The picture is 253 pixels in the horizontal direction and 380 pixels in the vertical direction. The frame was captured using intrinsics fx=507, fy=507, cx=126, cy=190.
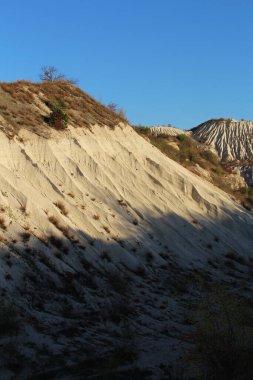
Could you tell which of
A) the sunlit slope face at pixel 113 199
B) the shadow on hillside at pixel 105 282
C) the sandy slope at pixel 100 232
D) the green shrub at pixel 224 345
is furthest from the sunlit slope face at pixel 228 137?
the green shrub at pixel 224 345

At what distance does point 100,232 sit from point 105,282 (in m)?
3.58

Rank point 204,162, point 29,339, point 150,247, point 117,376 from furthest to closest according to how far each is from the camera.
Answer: point 204,162 < point 150,247 < point 29,339 < point 117,376

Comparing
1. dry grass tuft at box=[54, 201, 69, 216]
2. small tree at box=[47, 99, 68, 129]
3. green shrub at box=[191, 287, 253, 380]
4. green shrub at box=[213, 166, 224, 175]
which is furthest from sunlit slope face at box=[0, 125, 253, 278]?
green shrub at box=[191, 287, 253, 380]

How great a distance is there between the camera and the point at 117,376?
10320 mm

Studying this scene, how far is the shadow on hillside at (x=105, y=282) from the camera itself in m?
11.5

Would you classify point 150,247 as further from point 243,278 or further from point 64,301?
point 64,301

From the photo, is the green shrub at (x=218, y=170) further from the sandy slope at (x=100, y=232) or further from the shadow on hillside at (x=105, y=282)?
the shadow on hillside at (x=105, y=282)

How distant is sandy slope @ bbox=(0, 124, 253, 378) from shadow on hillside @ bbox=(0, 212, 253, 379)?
52 mm

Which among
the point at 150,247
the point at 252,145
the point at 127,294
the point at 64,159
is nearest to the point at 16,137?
the point at 64,159

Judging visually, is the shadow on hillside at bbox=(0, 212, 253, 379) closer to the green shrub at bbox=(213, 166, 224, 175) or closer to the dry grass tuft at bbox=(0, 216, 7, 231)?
the dry grass tuft at bbox=(0, 216, 7, 231)

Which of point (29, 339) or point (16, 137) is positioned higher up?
point (16, 137)

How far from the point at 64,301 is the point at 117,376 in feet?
15.0

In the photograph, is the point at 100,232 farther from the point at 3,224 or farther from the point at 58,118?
the point at 58,118

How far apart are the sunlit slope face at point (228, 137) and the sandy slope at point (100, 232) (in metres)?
29.3
